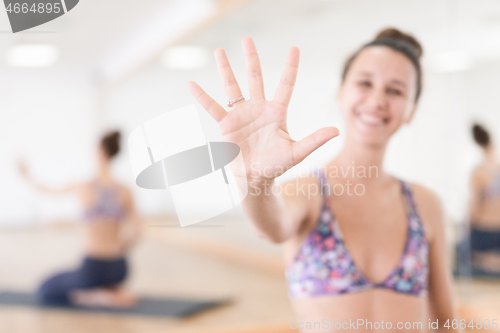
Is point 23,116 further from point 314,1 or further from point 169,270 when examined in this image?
point 314,1

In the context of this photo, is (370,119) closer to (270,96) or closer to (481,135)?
(270,96)

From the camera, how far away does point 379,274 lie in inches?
28.2

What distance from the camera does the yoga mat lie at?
1.79 metres

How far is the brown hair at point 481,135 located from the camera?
6.31ft

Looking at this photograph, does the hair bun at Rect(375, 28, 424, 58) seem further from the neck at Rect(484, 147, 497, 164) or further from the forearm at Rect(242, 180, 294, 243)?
the neck at Rect(484, 147, 497, 164)

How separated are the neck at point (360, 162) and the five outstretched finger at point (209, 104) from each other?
0.27m

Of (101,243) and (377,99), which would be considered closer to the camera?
(377,99)

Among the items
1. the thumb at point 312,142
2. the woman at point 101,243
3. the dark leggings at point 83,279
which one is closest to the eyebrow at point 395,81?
the thumb at point 312,142

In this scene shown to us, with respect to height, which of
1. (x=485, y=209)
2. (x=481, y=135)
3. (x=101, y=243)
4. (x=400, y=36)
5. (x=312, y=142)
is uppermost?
(x=400, y=36)

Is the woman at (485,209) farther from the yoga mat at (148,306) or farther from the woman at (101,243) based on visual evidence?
the woman at (101,243)

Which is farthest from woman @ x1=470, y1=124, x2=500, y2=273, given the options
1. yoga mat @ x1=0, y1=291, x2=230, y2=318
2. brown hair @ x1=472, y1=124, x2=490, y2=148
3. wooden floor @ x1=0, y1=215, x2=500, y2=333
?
yoga mat @ x1=0, y1=291, x2=230, y2=318

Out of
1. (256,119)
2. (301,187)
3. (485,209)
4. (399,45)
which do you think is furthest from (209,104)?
(485,209)

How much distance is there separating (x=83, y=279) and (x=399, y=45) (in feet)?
5.46

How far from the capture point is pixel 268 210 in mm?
608
